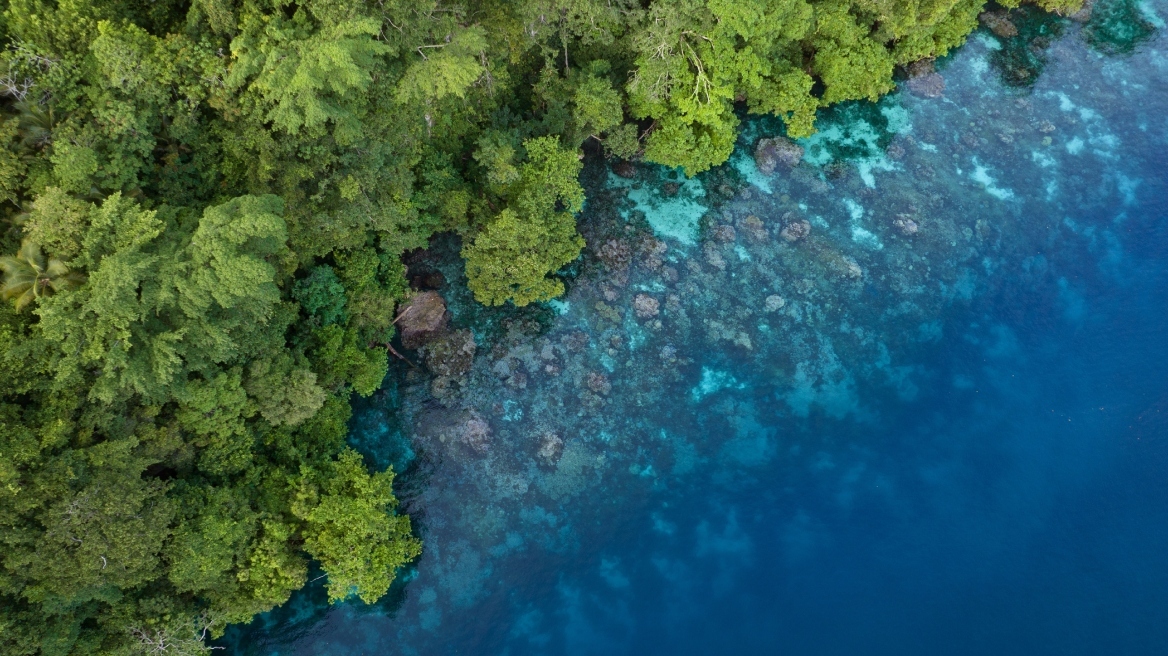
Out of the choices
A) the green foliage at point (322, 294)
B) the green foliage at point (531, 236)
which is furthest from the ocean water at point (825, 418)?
the green foliage at point (322, 294)

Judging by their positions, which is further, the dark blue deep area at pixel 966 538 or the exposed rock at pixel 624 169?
the exposed rock at pixel 624 169

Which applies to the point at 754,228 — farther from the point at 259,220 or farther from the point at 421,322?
the point at 259,220

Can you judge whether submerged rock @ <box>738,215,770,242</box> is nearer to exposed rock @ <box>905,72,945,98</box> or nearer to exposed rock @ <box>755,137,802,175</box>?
exposed rock @ <box>755,137,802,175</box>

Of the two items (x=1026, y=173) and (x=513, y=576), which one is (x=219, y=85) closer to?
(x=513, y=576)

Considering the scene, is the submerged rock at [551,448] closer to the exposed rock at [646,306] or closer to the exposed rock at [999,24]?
the exposed rock at [646,306]

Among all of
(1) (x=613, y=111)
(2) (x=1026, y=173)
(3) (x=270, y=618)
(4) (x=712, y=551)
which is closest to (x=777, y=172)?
(1) (x=613, y=111)

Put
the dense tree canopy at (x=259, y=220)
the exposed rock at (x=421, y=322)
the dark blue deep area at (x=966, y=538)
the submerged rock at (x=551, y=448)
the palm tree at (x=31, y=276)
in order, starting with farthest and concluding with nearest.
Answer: the exposed rock at (x=421, y=322)
the submerged rock at (x=551, y=448)
the dark blue deep area at (x=966, y=538)
the dense tree canopy at (x=259, y=220)
the palm tree at (x=31, y=276)
